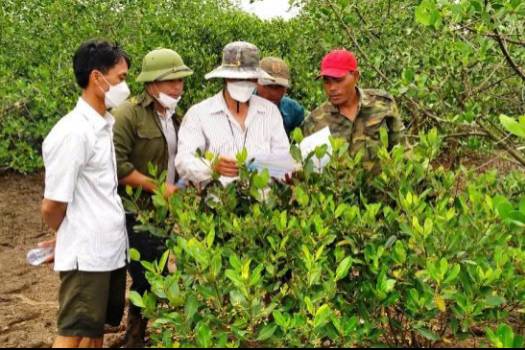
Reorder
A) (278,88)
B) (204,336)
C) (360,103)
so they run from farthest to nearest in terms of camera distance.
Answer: (278,88), (360,103), (204,336)

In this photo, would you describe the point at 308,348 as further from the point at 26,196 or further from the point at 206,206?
the point at 26,196

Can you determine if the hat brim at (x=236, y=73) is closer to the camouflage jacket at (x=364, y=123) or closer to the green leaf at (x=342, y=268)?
the camouflage jacket at (x=364, y=123)

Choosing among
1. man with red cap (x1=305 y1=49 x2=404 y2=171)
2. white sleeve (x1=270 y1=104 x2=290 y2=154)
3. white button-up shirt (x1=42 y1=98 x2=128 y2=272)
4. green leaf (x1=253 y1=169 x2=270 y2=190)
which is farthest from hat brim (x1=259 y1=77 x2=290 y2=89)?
green leaf (x1=253 y1=169 x2=270 y2=190)

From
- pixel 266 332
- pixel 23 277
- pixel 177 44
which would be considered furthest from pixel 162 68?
pixel 177 44

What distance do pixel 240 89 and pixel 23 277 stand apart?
3.68m

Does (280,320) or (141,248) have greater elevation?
(280,320)

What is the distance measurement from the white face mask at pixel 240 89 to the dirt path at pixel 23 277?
192 centimetres

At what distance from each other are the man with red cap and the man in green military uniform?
799mm

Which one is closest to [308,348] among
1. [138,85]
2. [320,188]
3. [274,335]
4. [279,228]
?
[274,335]

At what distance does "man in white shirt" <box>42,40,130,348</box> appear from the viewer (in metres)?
3.04

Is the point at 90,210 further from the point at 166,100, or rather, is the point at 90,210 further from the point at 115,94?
the point at 166,100

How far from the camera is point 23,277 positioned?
20.6 ft

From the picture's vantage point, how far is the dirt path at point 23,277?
4879 millimetres

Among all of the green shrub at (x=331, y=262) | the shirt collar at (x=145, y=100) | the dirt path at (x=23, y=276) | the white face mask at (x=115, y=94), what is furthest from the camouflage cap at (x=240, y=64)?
the dirt path at (x=23, y=276)
